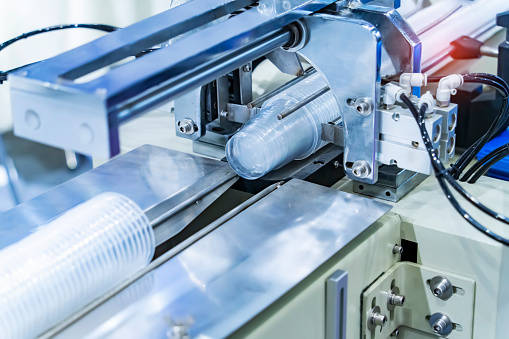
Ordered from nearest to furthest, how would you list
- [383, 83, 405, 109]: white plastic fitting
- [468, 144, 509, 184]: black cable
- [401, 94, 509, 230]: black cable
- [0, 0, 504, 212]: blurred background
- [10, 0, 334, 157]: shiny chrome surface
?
[10, 0, 334, 157]: shiny chrome surface
[401, 94, 509, 230]: black cable
[383, 83, 405, 109]: white plastic fitting
[468, 144, 509, 184]: black cable
[0, 0, 504, 212]: blurred background

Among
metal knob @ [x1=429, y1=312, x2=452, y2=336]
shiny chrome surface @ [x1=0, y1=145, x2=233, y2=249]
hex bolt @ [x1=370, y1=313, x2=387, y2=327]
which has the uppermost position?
shiny chrome surface @ [x1=0, y1=145, x2=233, y2=249]

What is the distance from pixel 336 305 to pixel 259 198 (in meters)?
0.20

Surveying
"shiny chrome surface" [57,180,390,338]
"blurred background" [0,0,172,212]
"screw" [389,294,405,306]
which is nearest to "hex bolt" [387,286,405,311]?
"screw" [389,294,405,306]

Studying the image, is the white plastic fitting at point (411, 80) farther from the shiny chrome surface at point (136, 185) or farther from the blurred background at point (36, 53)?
the blurred background at point (36, 53)

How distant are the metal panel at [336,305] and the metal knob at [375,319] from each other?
7 centimetres

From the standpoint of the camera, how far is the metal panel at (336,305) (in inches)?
34.1

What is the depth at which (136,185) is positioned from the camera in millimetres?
1037

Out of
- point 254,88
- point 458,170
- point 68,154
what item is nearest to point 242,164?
point 458,170

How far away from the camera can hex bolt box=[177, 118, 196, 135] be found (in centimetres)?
118

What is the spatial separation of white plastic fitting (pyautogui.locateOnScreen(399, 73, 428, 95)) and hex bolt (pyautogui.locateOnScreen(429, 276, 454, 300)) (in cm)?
24

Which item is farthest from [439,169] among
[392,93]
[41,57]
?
[41,57]

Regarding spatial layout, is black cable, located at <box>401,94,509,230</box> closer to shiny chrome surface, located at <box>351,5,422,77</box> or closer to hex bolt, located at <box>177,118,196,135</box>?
shiny chrome surface, located at <box>351,5,422,77</box>

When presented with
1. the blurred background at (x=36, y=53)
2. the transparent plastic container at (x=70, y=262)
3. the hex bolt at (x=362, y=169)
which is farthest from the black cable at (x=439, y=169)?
the blurred background at (x=36, y=53)

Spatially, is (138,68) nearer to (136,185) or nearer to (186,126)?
(136,185)
